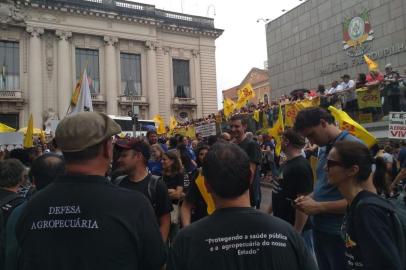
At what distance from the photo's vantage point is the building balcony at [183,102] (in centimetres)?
3862

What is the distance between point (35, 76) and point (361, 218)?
33273 millimetres

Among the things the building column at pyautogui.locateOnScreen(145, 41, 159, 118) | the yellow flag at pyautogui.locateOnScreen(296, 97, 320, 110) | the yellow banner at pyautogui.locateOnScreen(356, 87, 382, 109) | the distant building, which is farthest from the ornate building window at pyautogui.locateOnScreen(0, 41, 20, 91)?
the distant building

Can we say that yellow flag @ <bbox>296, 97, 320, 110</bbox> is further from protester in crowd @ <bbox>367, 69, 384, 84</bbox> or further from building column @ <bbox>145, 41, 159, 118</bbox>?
building column @ <bbox>145, 41, 159, 118</bbox>

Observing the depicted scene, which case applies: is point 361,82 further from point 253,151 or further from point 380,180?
point 380,180

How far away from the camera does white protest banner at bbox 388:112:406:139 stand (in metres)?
8.59

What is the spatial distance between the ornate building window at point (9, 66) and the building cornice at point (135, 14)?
3422 millimetres

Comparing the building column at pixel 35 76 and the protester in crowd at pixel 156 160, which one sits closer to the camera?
the protester in crowd at pixel 156 160

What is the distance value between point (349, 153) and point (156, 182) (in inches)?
73.0

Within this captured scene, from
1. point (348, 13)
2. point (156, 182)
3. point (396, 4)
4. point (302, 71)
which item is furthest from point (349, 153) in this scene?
point (302, 71)

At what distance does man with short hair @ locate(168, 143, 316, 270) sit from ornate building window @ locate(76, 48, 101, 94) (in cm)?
3428

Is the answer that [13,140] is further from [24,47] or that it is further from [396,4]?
[396,4]

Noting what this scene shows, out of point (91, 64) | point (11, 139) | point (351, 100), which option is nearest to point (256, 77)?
point (91, 64)

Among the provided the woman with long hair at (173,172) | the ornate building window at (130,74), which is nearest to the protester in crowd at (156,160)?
the woman with long hair at (173,172)

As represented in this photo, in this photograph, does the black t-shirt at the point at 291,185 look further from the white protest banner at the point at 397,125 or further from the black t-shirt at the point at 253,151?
the white protest banner at the point at 397,125
